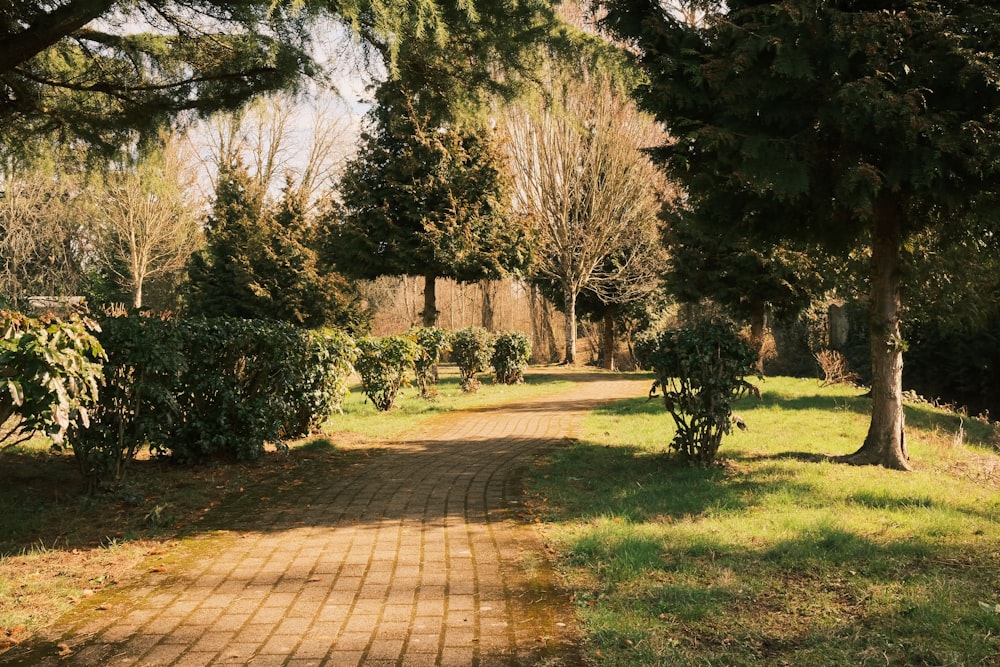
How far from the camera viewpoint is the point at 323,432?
33.0ft

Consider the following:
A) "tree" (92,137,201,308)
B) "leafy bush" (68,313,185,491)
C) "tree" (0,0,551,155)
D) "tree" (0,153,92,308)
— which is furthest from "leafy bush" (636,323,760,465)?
"tree" (0,153,92,308)

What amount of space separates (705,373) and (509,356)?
1273 centimetres

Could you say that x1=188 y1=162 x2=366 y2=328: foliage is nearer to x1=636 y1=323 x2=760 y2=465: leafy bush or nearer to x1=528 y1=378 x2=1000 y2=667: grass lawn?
x1=636 y1=323 x2=760 y2=465: leafy bush

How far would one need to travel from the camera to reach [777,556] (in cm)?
461

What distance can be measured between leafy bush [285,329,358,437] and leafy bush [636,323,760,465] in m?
4.03

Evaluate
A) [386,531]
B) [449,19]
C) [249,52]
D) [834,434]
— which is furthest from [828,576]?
[249,52]

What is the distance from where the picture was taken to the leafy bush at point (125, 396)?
583 centimetres

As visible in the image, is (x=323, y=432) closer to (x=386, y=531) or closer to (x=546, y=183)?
(x=386, y=531)

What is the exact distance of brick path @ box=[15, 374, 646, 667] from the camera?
3.29 metres

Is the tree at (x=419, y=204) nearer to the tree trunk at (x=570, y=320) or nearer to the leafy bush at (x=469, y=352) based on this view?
the leafy bush at (x=469, y=352)

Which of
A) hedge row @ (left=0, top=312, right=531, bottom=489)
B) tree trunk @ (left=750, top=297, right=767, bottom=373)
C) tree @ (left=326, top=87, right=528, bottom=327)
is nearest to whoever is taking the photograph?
hedge row @ (left=0, top=312, right=531, bottom=489)

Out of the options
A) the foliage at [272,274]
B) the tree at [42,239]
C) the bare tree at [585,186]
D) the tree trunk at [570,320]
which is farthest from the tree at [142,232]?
the tree trunk at [570,320]

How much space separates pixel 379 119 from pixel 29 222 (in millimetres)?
20932

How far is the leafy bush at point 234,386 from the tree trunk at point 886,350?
6337 millimetres
